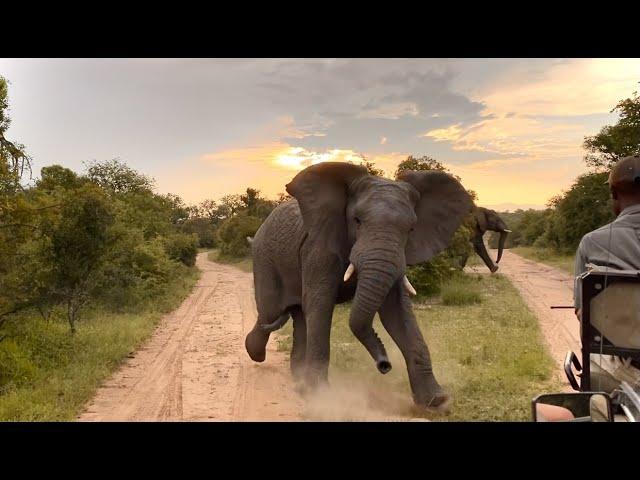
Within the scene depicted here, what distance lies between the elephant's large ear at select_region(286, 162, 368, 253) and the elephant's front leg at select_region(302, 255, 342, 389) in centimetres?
25

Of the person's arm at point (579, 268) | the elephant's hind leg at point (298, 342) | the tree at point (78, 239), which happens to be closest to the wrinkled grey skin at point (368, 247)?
the elephant's hind leg at point (298, 342)

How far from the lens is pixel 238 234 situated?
38000mm

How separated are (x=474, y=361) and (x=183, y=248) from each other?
72.1 feet

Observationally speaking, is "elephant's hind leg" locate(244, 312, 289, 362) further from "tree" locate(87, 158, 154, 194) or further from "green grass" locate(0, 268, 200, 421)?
"tree" locate(87, 158, 154, 194)

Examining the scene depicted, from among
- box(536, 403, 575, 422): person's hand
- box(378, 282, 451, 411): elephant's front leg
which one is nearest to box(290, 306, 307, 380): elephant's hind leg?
box(378, 282, 451, 411): elephant's front leg

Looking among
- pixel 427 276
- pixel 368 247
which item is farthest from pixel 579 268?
pixel 427 276

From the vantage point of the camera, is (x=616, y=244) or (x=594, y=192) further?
(x=594, y=192)

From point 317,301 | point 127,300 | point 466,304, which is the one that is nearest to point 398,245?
point 317,301

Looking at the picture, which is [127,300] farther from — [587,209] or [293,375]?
[587,209]

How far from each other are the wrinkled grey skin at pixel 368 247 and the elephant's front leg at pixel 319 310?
1 cm

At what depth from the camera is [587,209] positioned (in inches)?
1053

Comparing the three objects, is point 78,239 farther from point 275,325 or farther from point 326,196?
point 326,196
